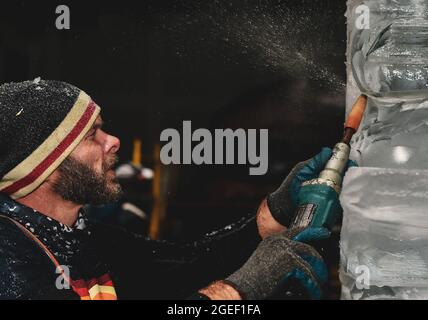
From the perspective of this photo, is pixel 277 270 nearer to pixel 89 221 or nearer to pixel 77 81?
pixel 89 221

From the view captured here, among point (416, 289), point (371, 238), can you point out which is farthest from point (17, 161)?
point (416, 289)

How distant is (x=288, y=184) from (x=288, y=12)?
0.86 meters

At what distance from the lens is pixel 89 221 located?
168 cm

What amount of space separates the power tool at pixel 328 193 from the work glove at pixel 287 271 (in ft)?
0.12

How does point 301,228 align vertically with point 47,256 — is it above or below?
above

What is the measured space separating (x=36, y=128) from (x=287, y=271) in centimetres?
75

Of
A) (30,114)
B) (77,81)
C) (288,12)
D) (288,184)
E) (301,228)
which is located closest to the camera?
(301,228)

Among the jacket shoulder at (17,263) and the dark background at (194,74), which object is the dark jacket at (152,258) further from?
the dark background at (194,74)

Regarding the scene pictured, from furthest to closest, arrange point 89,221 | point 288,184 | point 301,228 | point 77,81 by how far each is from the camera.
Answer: point 77,81
point 89,221
point 288,184
point 301,228

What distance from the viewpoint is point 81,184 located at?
4.99 ft
